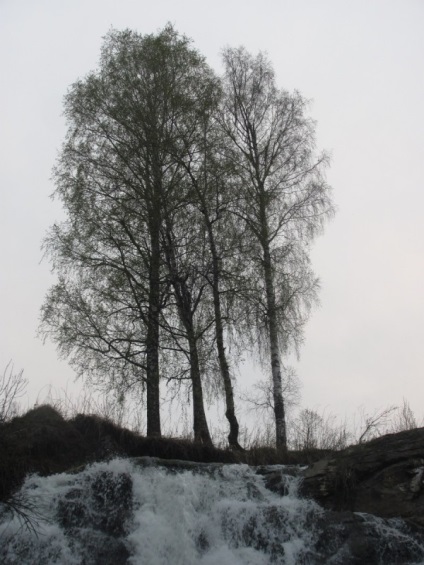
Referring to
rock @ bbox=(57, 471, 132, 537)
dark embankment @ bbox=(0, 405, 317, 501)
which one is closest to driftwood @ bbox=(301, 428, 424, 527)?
dark embankment @ bbox=(0, 405, 317, 501)

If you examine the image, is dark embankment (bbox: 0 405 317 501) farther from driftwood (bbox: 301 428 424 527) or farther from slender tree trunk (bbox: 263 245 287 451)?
driftwood (bbox: 301 428 424 527)

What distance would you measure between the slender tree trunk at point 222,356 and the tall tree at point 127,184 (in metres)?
1.17

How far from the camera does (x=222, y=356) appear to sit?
13.4 m

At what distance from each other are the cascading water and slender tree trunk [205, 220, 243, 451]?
9.45 ft

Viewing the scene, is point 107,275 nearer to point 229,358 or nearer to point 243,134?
point 229,358

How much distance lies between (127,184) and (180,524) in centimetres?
797

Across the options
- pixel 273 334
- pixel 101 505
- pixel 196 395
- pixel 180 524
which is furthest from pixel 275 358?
pixel 101 505

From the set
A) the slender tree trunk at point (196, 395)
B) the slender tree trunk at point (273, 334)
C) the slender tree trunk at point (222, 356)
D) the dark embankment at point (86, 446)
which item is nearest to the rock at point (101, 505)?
the dark embankment at point (86, 446)

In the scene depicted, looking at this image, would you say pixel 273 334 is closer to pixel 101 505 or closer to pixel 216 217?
pixel 216 217

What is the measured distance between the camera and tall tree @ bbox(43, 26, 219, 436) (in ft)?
41.5

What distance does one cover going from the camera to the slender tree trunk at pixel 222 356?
12.8 metres

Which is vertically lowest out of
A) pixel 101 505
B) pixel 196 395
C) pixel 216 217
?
pixel 101 505

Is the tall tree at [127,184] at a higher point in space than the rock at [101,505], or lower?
higher

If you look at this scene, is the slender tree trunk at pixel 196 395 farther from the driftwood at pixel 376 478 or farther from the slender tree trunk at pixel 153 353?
the driftwood at pixel 376 478
